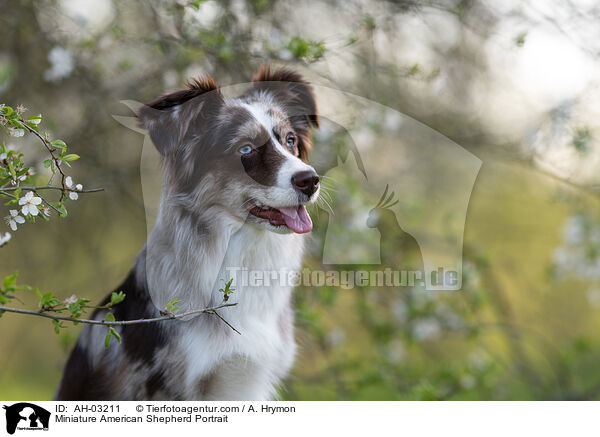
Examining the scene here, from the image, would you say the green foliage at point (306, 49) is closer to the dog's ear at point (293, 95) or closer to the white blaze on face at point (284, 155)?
the dog's ear at point (293, 95)

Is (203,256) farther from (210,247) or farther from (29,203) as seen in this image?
(29,203)

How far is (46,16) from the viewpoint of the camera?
1777mm

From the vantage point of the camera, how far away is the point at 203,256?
1.37 m

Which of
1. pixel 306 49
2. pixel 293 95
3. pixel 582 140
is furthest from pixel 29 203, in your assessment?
pixel 582 140

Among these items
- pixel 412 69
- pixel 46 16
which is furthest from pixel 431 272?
pixel 46 16

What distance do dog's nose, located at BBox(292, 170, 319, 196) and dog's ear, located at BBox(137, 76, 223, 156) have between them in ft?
0.96

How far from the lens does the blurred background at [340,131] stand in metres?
1.69

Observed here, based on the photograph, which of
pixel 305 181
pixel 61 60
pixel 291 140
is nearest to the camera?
pixel 305 181

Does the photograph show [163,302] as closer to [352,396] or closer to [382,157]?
[382,157]

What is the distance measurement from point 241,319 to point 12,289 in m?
0.57

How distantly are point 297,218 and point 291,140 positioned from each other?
0.20 meters

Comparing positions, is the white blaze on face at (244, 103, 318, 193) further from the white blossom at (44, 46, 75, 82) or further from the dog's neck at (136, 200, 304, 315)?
the white blossom at (44, 46, 75, 82)
